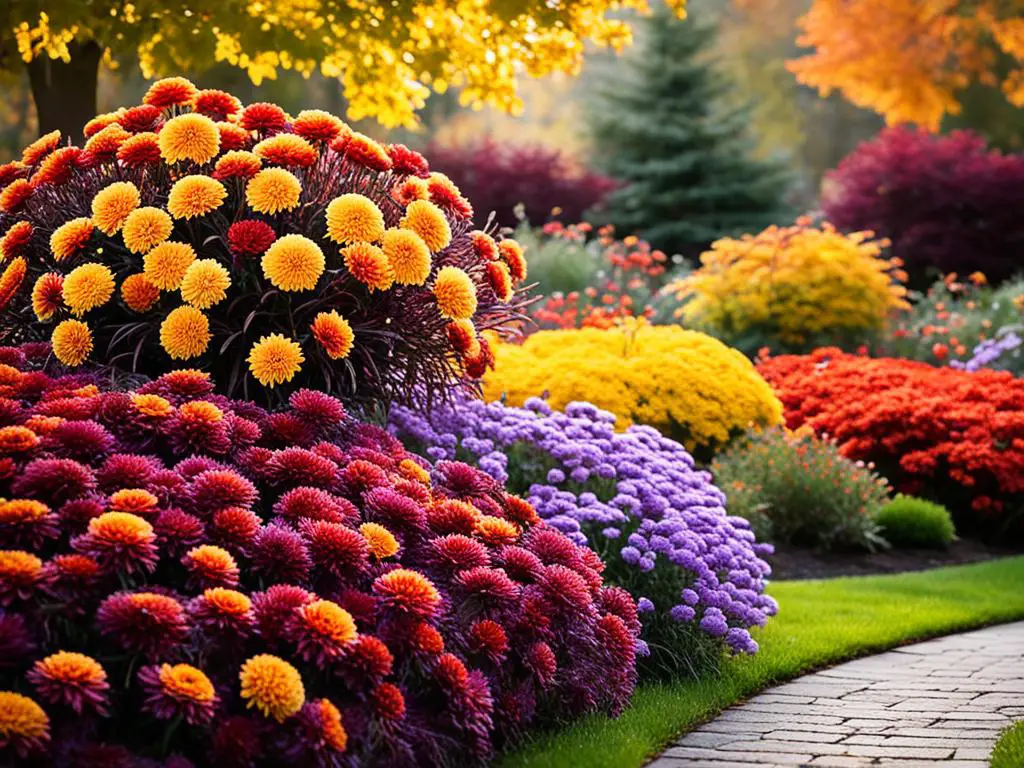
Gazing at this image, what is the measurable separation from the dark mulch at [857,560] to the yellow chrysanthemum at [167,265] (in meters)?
4.60

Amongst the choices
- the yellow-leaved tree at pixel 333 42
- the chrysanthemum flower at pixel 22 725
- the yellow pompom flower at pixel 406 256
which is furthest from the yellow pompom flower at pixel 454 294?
the yellow-leaved tree at pixel 333 42

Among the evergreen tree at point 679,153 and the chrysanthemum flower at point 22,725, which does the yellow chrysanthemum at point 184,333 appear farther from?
the evergreen tree at point 679,153

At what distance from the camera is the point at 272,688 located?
3.06 m

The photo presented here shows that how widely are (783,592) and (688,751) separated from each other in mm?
3024

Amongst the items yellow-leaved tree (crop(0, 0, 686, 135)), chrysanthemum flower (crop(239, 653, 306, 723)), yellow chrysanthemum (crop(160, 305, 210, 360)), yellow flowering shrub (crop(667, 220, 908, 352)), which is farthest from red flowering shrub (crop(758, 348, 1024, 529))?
chrysanthemum flower (crop(239, 653, 306, 723))

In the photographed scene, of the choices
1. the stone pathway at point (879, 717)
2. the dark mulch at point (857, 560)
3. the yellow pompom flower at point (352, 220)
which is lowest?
the stone pathway at point (879, 717)

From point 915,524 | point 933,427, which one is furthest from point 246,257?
point 933,427

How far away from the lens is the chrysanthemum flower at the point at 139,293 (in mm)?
4691

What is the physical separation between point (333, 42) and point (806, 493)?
14.4ft

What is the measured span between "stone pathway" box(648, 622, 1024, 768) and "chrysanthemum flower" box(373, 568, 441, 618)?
938 millimetres

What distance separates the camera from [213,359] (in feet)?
15.9

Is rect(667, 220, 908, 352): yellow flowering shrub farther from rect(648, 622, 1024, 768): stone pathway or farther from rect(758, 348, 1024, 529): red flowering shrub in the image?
rect(648, 622, 1024, 768): stone pathway

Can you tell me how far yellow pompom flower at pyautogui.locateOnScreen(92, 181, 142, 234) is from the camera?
481cm

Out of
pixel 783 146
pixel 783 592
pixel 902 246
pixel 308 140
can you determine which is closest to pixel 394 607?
pixel 308 140
